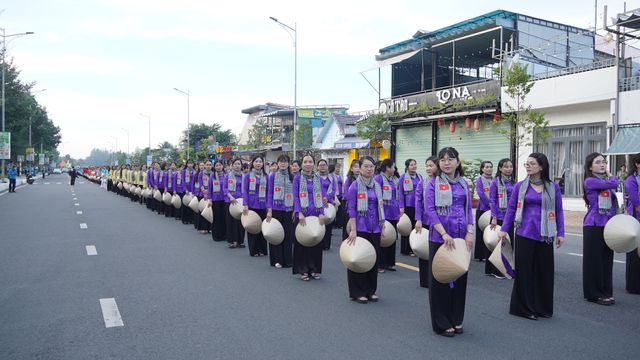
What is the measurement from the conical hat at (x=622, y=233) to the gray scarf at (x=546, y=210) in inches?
51.3

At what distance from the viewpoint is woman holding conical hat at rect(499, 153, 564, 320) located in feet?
20.0

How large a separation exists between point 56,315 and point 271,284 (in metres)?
2.79

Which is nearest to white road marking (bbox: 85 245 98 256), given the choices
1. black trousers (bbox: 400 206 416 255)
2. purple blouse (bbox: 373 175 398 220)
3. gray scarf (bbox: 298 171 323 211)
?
gray scarf (bbox: 298 171 323 211)

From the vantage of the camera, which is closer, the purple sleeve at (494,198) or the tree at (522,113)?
the purple sleeve at (494,198)

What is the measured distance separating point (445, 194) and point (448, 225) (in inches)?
12.5

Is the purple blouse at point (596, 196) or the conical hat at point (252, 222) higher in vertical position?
the purple blouse at point (596, 196)

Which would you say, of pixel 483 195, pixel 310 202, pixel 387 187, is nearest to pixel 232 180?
pixel 310 202

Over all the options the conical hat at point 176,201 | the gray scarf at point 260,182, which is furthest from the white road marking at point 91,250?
the conical hat at point 176,201

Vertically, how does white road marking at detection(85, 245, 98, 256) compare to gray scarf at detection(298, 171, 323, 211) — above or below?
below

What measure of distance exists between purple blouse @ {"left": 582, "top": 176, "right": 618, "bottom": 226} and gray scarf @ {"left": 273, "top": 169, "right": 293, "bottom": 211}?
14.4ft

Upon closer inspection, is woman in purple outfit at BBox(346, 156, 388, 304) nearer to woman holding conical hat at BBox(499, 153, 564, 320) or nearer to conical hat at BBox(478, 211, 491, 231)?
woman holding conical hat at BBox(499, 153, 564, 320)

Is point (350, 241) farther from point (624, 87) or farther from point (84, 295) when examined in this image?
point (624, 87)

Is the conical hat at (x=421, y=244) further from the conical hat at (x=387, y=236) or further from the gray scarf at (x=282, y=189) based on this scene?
the gray scarf at (x=282, y=189)

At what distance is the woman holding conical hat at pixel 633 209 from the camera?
7273 millimetres
